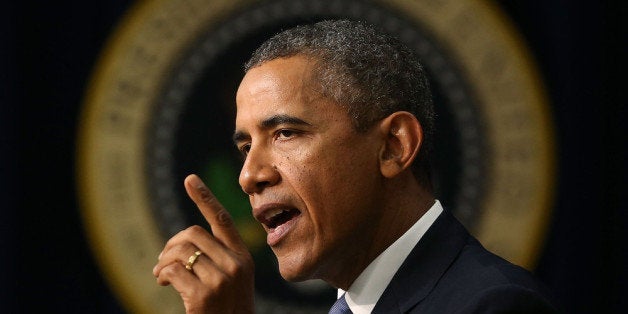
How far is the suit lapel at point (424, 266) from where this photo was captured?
1301mm

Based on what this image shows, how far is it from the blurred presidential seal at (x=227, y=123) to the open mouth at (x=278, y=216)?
0.88m

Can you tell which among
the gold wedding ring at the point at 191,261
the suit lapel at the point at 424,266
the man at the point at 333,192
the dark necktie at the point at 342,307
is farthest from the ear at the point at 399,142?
the gold wedding ring at the point at 191,261

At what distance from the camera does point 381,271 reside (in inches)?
54.3

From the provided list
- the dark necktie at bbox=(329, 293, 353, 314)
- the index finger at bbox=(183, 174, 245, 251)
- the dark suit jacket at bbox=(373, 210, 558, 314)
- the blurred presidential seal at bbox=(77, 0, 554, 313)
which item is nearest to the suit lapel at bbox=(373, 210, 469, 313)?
the dark suit jacket at bbox=(373, 210, 558, 314)

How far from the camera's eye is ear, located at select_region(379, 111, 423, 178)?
141cm

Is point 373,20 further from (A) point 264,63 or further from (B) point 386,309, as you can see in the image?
(B) point 386,309

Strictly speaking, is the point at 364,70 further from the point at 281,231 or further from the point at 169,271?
the point at 169,271

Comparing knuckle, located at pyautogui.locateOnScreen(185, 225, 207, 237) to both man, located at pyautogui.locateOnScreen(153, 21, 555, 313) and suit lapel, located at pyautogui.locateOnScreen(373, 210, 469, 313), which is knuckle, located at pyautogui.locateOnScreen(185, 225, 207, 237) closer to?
man, located at pyautogui.locateOnScreen(153, 21, 555, 313)

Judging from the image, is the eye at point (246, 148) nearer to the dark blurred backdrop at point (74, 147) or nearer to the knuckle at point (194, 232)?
the knuckle at point (194, 232)

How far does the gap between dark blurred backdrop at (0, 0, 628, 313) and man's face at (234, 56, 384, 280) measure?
3.00 ft

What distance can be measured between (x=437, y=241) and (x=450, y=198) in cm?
90

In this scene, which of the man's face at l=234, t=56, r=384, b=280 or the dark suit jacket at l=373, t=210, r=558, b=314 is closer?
the dark suit jacket at l=373, t=210, r=558, b=314

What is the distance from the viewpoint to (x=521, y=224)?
2.20m

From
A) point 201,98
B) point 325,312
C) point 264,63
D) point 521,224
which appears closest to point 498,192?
point 521,224
